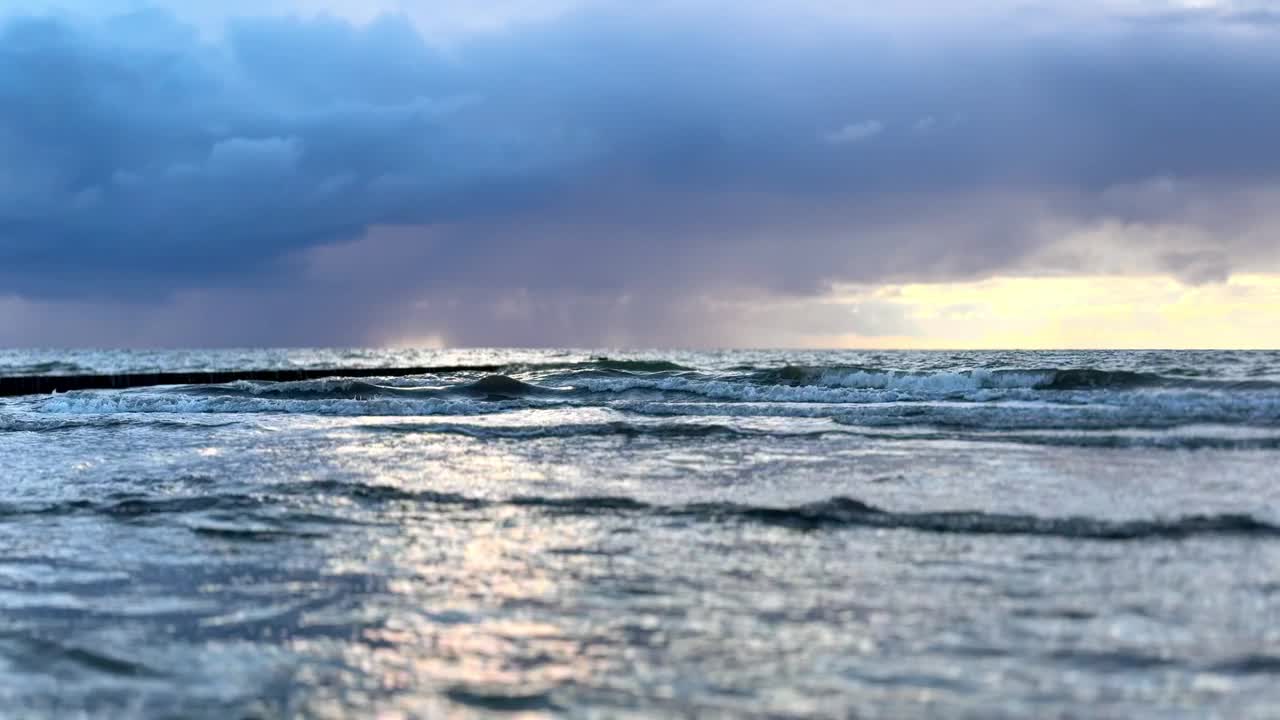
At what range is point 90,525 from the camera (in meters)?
8.33

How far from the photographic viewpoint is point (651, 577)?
20.5 ft

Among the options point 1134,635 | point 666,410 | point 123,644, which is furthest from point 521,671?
point 666,410

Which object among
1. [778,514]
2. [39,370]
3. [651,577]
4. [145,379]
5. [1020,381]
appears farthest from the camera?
[39,370]

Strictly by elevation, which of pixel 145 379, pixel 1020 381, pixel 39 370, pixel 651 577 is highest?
pixel 39 370

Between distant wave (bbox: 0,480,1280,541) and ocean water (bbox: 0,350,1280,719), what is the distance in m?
0.04

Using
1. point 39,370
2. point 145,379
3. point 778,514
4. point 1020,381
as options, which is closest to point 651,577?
point 778,514

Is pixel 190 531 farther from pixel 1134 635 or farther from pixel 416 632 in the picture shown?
pixel 1134 635

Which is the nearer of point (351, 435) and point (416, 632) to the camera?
point (416, 632)

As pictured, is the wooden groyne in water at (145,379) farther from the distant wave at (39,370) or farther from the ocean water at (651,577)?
the ocean water at (651,577)

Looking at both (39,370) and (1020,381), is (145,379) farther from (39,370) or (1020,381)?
(39,370)

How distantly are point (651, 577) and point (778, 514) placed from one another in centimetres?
229

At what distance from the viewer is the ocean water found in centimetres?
431

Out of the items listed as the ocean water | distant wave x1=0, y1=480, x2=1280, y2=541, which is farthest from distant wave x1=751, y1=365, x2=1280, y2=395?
distant wave x1=0, y1=480, x2=1280, y2=541

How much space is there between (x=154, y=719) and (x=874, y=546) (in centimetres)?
442
